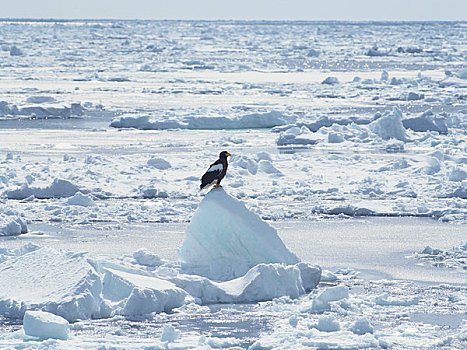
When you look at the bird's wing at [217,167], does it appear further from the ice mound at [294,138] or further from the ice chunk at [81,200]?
the ice mound at [294,138]

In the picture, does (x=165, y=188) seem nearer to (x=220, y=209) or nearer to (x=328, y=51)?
(x=220, y=209)

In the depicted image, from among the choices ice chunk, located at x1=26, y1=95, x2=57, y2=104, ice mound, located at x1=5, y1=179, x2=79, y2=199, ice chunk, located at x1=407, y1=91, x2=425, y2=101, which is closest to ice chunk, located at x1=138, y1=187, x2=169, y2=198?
ice mound, located at x1=5, y1=179, x2=79, y2=199

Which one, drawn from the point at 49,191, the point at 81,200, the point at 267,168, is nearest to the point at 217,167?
the point at 81,200

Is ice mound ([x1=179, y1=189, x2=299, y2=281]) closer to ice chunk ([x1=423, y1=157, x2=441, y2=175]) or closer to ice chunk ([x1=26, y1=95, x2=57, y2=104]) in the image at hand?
ice chunk ([x1=423, y1=157, x2=441, y2=175])

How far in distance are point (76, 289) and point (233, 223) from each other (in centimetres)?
139

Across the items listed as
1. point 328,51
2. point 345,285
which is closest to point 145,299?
point 345,285

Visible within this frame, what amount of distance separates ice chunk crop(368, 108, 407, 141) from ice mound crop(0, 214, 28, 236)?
8.15 meters

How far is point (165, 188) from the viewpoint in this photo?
11.4 m

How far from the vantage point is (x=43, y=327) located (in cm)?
568

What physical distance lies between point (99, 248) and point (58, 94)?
15433 mm

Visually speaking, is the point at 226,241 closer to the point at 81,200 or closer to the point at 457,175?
the point at 81,200

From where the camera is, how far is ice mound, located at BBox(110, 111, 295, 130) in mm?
17391

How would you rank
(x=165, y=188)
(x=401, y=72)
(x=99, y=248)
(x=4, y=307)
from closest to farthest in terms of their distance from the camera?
(x=4, y=307) < (x=99, y=248) < (x=165, y=188) < (x=401, y=72)

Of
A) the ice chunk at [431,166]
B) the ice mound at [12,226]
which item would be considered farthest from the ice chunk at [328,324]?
the ice chunk at [431,166]
